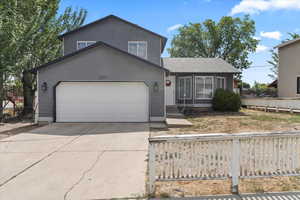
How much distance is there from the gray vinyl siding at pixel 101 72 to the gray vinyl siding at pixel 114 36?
157 inches

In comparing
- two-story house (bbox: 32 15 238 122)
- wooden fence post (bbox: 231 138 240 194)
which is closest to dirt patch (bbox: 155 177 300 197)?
wooden fence post (bbox: 231 138 240 194)

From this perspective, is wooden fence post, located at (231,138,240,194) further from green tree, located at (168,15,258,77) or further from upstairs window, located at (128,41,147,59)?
green tree, located at (168,15,258,77)

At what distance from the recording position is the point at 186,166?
3520 mm

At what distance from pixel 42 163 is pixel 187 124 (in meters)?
6.70

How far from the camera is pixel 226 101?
50.2 ft

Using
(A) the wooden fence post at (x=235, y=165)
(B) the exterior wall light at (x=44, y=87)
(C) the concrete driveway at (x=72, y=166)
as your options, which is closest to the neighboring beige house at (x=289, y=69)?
(C) the concrete driveway at (x=72, y=166)

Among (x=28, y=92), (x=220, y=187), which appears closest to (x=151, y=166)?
(x=220, y=187)

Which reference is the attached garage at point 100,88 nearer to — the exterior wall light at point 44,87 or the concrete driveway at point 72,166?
the exterior wall light at point 44,87

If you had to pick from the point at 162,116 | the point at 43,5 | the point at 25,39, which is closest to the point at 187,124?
the point at 162,116

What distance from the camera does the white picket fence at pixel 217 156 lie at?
349 cm

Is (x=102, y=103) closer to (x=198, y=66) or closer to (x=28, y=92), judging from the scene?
(x=28, y=92)

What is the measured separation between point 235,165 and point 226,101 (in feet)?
41.2

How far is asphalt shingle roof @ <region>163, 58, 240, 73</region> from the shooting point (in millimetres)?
16344

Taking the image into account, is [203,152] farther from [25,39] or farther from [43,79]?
[25,39]
